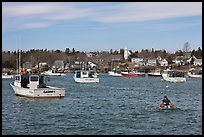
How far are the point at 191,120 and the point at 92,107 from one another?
9808 millimetres

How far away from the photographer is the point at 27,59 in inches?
6378

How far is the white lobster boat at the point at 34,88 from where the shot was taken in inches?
1451

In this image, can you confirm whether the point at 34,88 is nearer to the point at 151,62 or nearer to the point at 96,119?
the point at 96,119

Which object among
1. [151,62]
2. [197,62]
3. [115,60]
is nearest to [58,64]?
[115,60]

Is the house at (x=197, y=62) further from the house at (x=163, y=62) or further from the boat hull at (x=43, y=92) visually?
the boat hull at (x=43, y=92)

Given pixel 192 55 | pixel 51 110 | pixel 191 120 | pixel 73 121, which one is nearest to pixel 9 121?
pixel 73 121

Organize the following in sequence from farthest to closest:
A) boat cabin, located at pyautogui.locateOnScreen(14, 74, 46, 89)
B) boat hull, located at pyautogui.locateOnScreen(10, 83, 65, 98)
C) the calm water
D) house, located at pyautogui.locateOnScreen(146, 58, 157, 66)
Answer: house, located at pyautogui.locateOnScreen(146, 58, 157, 66), boat cabin, located at pyautogui.locateOnScreen(14, 74, 46, 89), boat hull, located at pyautogui.locateOnScreen(10, 83, 65, 98), the calm water

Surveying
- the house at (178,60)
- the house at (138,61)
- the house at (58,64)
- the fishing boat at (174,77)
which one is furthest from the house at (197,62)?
the fishing boat at (174,77)

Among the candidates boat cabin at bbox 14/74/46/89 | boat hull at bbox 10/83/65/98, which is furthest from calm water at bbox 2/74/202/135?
boat cabin at bbox 14/74/46/89

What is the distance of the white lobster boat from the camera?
121ft

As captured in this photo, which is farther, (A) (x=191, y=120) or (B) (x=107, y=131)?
(A) (x=191, y=120)

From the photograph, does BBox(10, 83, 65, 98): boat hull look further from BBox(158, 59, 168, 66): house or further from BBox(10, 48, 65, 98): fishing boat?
BBox(158, 59, 168, 66): house

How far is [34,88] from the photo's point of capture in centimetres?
3822

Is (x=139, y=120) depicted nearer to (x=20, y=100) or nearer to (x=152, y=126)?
(x=152, y=126)
